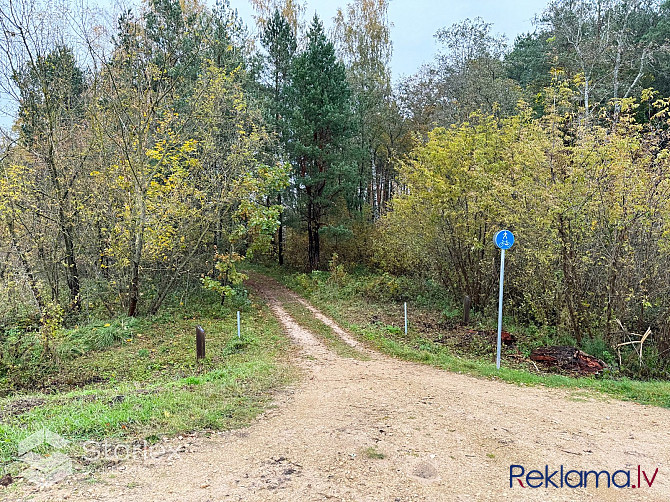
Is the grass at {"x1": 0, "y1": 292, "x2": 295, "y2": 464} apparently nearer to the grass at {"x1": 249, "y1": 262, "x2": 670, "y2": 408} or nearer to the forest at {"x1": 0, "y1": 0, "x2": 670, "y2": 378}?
the forest at {"x1": 0, "y1": 0, "x2": 670, "y2": 378}

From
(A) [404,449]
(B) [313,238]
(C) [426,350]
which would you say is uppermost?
(B) [313,238]

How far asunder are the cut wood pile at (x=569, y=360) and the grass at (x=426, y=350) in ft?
1.09

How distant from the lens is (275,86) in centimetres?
2434

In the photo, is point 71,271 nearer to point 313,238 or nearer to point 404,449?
point 313,238

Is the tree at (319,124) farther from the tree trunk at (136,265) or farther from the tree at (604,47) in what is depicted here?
the tree trunk at (136,265)

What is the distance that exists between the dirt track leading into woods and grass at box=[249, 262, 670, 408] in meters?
0.66

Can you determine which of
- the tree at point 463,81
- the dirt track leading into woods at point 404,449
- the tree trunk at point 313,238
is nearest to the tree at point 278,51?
the tree trunk at point 313,238

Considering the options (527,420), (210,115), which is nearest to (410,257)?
(210,115)

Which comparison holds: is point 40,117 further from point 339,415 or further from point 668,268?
point 668,268

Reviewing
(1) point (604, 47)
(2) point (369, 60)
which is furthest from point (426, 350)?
(2) point (369, 60)

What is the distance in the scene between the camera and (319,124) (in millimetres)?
20516

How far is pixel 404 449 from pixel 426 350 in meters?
5.60

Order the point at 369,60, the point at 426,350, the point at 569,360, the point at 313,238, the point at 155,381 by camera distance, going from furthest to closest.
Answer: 1. the point at 369,60
2. the point at 313,238
3. the point at 426,350
4. the point at 569,360
5. the point at 155,381

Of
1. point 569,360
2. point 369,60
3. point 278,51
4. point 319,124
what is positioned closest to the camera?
point 569,360
